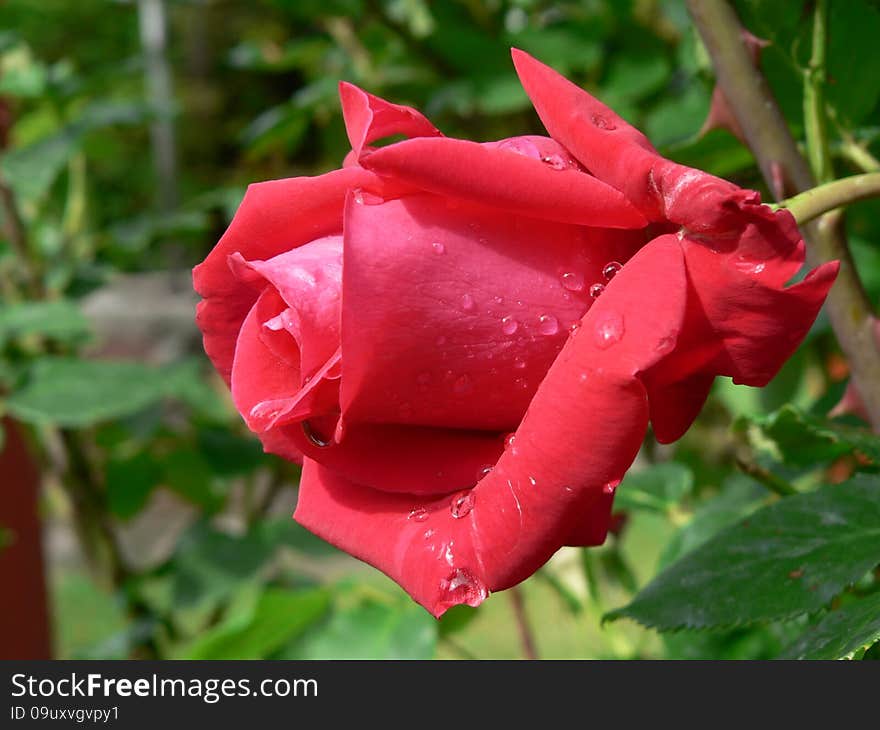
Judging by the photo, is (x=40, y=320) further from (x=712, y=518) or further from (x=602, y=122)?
(x=602, y=122)

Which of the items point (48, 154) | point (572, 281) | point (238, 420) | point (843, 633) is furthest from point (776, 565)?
point (238, 420)

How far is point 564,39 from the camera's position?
97cm

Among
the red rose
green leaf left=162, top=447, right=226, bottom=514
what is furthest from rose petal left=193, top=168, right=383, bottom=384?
green leaf left=162, top=447, right=226, bottom=514

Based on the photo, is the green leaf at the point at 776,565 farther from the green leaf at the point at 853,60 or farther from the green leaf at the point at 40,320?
the green leaf at the point at 40,320

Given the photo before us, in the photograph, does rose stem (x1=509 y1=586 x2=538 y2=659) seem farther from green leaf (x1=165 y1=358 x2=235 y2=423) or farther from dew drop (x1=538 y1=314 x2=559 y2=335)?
dew drop (x1=538 y1=314 x2=559 y2=335)

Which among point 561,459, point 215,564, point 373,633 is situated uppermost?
point 561,459

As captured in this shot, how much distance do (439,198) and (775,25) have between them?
23 cm

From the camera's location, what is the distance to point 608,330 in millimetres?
304

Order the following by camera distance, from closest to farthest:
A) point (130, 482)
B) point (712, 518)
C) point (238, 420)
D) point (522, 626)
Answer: point (712, 518) < point (522, 626) < point (130, 482) < point (238, 420)

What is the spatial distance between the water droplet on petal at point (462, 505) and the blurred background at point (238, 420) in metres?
0.18

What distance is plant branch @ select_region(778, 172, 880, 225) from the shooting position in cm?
34

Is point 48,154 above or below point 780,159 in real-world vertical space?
below

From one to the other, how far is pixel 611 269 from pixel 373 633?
0.50 meters

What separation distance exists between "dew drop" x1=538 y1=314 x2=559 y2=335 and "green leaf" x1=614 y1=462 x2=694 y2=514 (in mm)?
350
